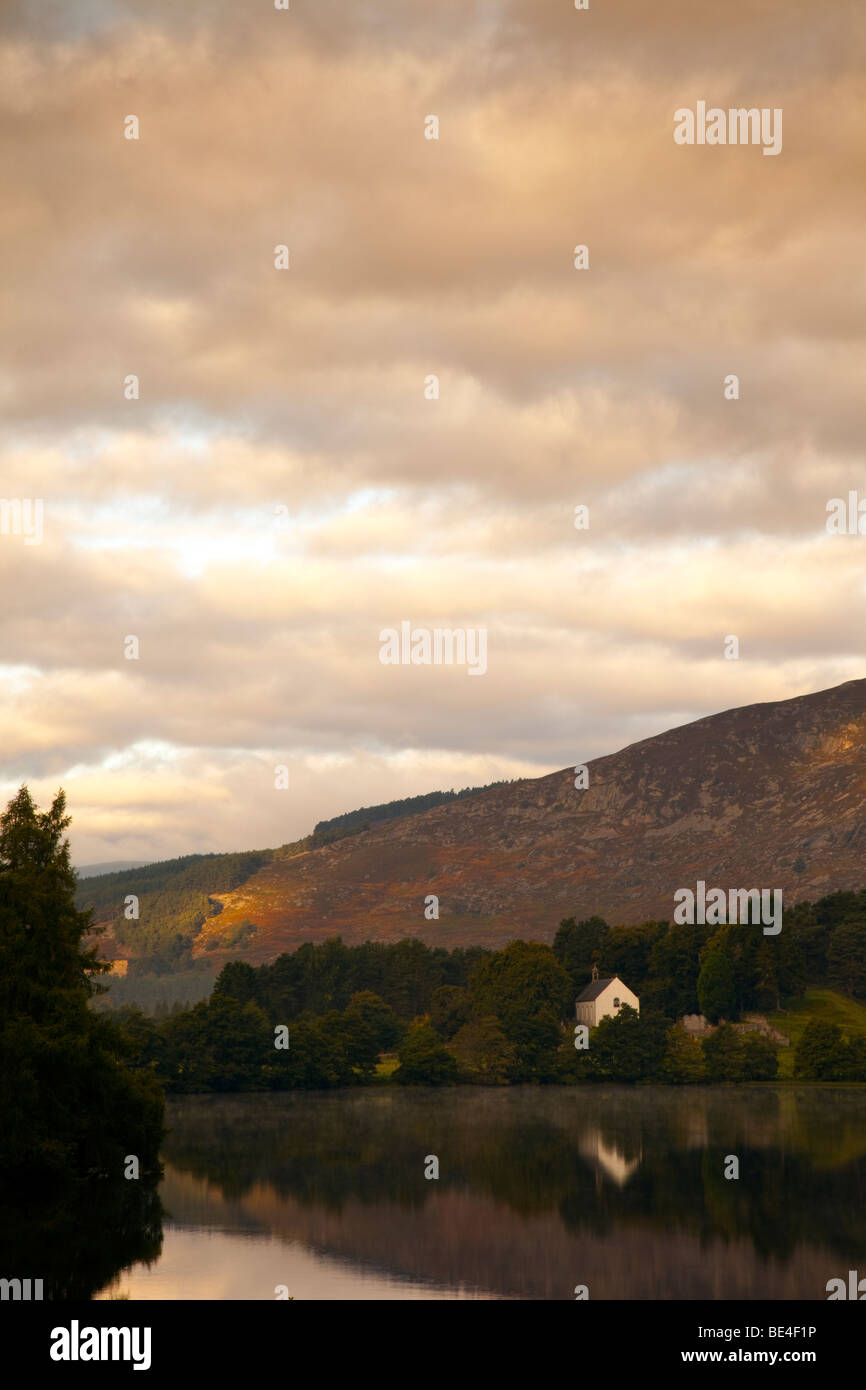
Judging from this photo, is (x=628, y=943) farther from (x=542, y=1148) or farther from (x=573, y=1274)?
(x=573, y=1274)

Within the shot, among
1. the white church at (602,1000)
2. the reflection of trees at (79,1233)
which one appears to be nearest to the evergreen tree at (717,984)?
the white church at (602,1000)

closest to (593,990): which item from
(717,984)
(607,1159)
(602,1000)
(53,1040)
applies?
(602,1000)

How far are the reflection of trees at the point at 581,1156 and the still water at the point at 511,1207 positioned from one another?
6.5 inches

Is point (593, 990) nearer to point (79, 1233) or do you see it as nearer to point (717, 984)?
point (717, 984)

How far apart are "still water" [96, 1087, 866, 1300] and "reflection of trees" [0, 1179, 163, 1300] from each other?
792 millimetres

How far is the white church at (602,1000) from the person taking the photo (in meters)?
135

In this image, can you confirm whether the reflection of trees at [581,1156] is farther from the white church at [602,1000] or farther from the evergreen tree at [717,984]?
the evergreen tree at [717,984]

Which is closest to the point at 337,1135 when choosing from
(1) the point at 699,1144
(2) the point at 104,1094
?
(1) the point at 699,1144

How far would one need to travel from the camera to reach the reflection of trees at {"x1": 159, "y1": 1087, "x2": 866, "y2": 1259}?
1831 inches

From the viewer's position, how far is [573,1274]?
36.6 m

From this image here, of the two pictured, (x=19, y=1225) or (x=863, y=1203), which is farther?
(x=863, y=1203)

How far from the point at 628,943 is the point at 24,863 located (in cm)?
10192

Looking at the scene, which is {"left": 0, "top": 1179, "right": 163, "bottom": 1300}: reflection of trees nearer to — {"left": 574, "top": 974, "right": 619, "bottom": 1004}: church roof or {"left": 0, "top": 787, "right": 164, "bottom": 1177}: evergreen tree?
{"left": 0, "top": 787, "right": 164, "bottom": 1177}: evergreen tree
